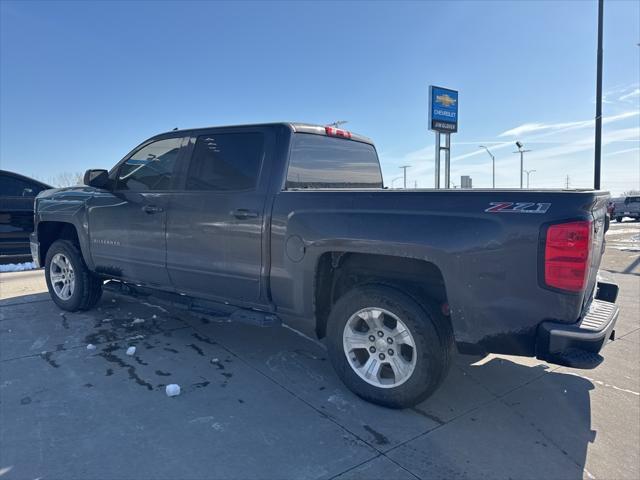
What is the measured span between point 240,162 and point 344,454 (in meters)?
2.44

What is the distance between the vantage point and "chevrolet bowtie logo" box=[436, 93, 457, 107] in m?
17.8

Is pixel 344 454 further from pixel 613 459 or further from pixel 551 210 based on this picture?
pixel 551 210

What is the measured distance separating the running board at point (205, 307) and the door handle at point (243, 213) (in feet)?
2.63

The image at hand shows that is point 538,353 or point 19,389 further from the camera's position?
point 19,389

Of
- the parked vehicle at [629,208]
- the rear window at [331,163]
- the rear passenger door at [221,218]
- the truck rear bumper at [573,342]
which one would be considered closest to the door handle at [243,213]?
the rear passenger door at [221,218]

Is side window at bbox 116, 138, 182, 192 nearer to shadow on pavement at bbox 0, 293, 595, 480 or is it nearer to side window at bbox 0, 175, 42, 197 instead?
shadow on pavement at bbox 0, 293, 595, 480

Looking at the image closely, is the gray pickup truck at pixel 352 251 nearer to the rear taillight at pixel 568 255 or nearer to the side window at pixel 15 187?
the rear taillight at pixel 568 255

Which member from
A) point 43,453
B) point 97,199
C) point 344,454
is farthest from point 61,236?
point 344,454

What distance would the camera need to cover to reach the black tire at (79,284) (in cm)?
542

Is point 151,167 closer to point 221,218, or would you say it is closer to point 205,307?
point 221,218

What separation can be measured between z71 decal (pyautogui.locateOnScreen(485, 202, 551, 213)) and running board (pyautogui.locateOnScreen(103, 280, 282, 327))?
75.0 inches

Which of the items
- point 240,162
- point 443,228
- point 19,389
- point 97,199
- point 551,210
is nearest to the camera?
point 551,210

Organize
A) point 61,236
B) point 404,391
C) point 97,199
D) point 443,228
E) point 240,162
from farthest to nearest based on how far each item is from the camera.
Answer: point 61,236, point 97,199, point 240,162, point 404,391, point 443,228

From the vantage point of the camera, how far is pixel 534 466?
2639 millimetres
